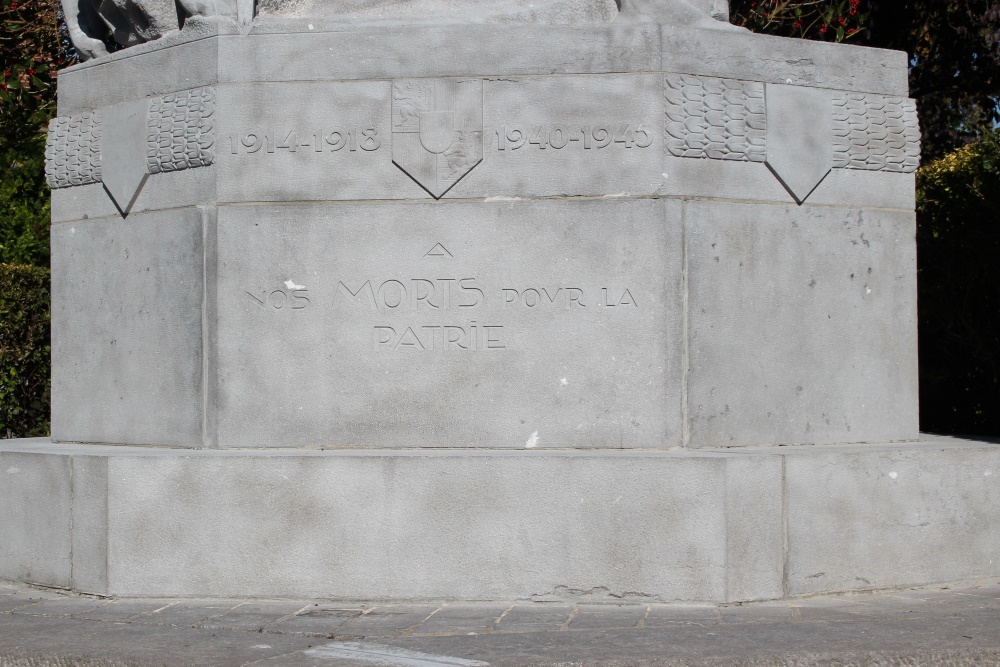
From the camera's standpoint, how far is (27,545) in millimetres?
5895

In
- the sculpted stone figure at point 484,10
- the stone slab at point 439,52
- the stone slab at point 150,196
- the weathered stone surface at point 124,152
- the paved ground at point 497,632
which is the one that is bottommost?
the paved ground at point 497,632

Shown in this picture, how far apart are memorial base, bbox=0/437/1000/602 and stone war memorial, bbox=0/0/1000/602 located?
14mm

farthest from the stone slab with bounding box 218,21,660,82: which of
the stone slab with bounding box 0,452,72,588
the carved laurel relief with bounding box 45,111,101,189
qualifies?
the stone slab with bounding box 0,452,72,588

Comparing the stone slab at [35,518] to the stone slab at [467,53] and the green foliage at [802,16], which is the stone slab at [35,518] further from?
the green foliage at [802,16]

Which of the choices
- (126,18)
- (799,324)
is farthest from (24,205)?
(799,324)

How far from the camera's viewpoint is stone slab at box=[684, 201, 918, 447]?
593 centimetres

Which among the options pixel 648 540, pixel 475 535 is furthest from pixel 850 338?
pixel 475 535

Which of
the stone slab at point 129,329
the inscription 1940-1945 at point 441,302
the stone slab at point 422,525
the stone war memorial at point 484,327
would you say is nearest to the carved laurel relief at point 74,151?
the stone slab at point 129,329

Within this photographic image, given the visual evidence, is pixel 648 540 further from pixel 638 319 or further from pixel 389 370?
pixel 389 370

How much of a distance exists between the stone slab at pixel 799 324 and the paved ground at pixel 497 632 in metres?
0.98

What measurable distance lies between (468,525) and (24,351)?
5671 millimetres

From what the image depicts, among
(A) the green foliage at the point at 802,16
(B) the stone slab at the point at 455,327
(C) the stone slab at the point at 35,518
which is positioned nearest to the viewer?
(C) the stone slab at the point at 35,518

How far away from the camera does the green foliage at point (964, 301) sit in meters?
9.59

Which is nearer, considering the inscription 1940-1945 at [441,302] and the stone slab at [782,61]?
the inscription 1940-1945 at [441,302]
